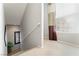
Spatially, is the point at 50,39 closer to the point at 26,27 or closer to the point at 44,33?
the point at 44,33

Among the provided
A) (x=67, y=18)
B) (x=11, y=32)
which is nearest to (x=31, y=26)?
(x=11, y=32)

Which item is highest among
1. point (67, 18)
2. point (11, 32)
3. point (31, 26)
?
point (67, 18)

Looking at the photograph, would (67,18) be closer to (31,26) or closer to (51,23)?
(51,23)

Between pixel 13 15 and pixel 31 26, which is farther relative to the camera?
pixel 31 26

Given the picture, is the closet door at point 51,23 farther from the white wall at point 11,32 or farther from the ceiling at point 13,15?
the white wall at point 11,32

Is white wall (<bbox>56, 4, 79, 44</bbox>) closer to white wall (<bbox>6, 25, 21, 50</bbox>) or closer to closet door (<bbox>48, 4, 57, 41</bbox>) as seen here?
closet door (<bbox>48, 4, 57, 41</bbox>)

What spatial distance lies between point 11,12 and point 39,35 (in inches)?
32.6

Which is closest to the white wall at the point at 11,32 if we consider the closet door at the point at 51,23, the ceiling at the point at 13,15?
the ceiling at the point at 13,15

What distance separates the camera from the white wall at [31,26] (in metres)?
2.47

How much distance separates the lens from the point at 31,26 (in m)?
2.66

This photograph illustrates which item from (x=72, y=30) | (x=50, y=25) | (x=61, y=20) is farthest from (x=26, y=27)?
(x=72, y=30)

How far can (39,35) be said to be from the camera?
9.02ft

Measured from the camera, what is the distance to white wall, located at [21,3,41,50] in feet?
8.11

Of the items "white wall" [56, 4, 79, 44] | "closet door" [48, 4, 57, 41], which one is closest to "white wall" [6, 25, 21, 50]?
"closet door" [48, 4, 57, 41]
